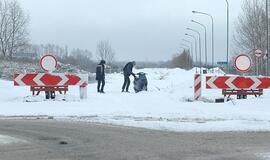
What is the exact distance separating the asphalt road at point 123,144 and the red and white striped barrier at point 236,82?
8342mm

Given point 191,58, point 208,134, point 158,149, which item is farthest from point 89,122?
point 191,58

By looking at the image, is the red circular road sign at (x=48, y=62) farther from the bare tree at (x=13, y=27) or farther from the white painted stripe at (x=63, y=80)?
the bare tree at (x=13, y=27)

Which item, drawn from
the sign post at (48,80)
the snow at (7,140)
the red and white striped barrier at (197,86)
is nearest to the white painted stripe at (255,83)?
the red and white striped barrier at (197,86)

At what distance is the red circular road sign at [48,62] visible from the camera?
21.6 meters

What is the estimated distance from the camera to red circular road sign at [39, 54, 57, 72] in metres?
21.6

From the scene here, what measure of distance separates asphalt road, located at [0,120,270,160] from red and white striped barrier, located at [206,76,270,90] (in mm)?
8342

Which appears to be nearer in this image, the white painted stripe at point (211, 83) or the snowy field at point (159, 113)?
the snowy field at point (159, 113)

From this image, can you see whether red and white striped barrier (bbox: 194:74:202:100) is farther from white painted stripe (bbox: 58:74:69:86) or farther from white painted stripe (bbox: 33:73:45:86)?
white painted stripe (bbox: 33:73:45:86)

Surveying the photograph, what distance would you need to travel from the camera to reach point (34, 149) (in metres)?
10.0

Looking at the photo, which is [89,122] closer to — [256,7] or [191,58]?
[256,7]

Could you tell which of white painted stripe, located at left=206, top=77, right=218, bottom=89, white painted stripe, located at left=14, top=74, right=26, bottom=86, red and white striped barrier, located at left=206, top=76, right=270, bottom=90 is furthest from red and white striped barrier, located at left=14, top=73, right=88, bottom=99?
red and white striped barrier, located at left=206, top=76, right=270, bottom=90

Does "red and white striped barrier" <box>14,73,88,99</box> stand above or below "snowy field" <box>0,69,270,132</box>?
above

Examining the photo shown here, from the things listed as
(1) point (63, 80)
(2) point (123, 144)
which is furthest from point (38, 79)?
(2) point (123, 144)

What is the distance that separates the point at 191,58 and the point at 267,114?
122845 mm
